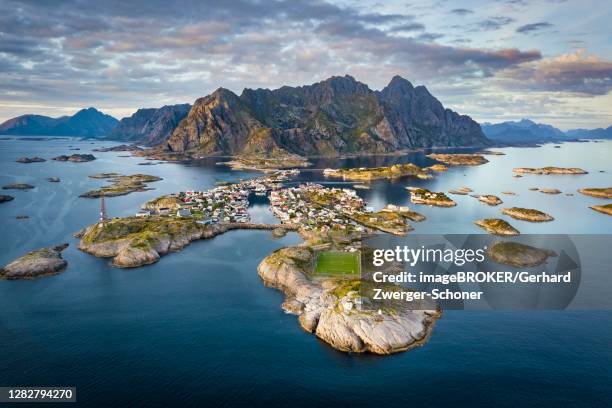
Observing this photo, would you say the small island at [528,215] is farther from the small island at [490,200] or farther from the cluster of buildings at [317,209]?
the cluster of buildings at [317,209]

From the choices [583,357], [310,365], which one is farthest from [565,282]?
[310,365]

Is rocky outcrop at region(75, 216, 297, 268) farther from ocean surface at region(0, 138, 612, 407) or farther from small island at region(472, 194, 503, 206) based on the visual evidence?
small island at region(472, 194, 503, 206)

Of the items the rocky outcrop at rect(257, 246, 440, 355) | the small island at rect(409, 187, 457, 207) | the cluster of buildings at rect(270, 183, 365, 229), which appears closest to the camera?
the rocky outcrop at rect(257, 246, 440, 355)

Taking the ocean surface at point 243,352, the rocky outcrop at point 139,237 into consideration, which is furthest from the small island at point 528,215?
the rocky outcrop at point 139,237

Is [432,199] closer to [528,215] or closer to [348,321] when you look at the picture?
[528,215]

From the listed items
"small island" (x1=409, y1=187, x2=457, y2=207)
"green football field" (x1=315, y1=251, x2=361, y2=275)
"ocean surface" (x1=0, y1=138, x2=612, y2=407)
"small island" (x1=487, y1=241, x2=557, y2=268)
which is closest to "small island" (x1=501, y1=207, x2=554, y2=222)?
"small island" (x1=409, y1=187, x2=457, y2=207)

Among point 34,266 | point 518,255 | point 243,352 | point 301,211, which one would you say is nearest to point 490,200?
point 301,211
